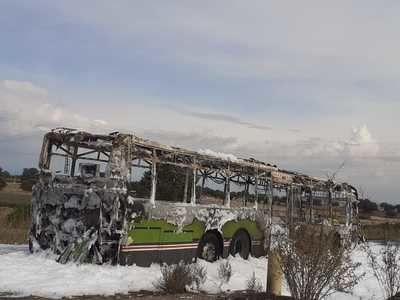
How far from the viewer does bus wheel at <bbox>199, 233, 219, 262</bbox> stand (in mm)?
13258

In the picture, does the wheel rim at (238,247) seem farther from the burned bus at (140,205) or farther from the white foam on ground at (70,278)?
the white foam on ground at (70,278)

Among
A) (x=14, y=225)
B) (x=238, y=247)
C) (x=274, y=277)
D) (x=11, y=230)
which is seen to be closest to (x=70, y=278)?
(x=274, y=277)

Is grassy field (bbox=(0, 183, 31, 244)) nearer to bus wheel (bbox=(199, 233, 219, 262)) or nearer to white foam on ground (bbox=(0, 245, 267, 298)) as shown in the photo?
white foam on ground (bbox=(0, 245, 267, 298))

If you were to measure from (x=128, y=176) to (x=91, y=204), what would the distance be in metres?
0.96

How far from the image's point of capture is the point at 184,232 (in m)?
12.5

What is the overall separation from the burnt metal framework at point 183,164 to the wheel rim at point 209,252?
1216 mm

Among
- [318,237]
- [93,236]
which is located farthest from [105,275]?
[318,237]

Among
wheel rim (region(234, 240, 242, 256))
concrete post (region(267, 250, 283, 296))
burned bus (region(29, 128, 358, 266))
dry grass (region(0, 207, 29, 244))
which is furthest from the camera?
dry grass (region(0, 207, 29, 244))

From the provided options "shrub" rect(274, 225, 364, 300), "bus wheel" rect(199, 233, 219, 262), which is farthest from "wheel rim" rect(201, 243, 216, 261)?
"shrub" rect(274, 225, 364, 300)

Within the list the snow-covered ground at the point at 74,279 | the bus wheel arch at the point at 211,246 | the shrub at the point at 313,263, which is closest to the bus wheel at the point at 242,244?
the bus wheel arch at the point at 211,246

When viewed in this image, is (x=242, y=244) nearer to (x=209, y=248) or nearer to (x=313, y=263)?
(x=209, y=248)

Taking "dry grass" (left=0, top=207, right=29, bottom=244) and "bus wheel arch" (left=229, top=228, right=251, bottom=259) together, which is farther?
"dry grass" (left=0, top=207, right=29, bottom=244)

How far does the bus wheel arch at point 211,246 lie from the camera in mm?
13242

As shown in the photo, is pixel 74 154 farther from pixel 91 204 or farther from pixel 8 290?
pixel 8 290
